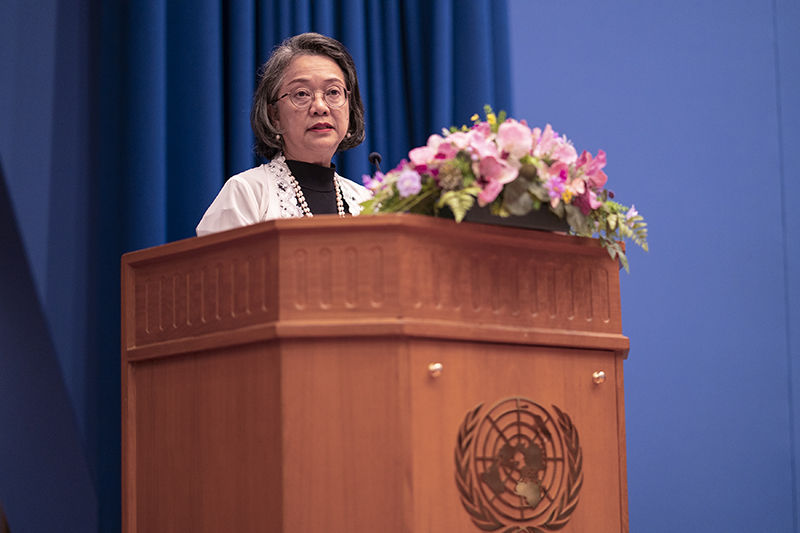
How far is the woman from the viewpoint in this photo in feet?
7.60

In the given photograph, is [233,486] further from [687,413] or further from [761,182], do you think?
[761,182]

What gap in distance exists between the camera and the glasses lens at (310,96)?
235 cm

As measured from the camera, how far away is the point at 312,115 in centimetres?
234

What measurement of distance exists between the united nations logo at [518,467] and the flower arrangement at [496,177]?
0.35 metres

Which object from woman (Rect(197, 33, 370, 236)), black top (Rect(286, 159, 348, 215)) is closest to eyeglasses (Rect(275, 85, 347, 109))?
woman (Rect(197, 33, 370, 236))

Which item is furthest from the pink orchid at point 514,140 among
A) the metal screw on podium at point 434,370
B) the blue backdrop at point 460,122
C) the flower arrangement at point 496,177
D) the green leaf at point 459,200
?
the blue backdrop at point 460,122

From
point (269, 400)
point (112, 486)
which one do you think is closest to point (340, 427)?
point (269, 400)

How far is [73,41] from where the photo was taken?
2.77m

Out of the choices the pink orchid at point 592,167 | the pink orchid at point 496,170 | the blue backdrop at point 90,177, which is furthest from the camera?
the blue backdrop at point 90,177

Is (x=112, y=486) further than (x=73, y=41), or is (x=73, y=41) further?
(x=73, y=41)

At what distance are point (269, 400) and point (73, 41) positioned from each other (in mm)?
1702

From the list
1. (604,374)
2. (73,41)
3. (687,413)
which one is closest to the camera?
(604,374)

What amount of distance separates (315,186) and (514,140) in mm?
841

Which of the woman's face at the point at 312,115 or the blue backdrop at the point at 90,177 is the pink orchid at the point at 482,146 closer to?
the woman's face at the point at 312,115
